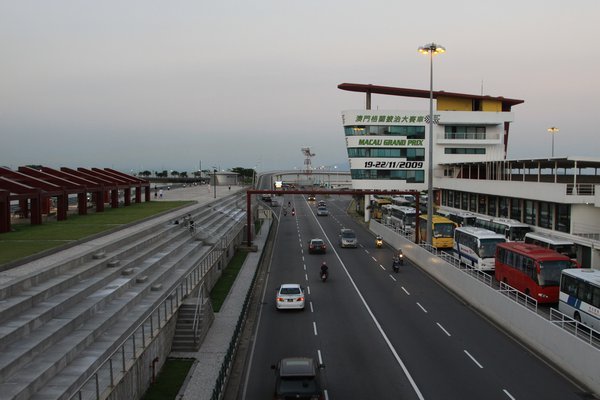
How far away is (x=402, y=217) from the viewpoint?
55.5 meters

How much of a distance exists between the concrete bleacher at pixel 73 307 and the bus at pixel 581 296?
54.8ft

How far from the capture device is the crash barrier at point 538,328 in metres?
16.7

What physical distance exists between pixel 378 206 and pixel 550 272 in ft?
180

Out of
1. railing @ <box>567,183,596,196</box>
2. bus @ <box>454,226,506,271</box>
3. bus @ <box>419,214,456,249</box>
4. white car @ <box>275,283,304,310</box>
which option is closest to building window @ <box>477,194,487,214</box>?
bus @ <box>419,214,456,249</box>

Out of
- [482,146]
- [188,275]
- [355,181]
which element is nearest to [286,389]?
[188,275]

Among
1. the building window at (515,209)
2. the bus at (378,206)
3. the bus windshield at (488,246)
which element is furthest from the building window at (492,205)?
the bus at (378,206)

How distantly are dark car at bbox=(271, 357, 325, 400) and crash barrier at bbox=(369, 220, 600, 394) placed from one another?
9055 mm

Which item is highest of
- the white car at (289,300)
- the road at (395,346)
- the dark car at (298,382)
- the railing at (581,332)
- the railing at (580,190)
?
the railing at (580,190)

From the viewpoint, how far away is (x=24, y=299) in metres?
15.5

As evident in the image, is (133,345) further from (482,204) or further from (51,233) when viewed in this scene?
(482,204)

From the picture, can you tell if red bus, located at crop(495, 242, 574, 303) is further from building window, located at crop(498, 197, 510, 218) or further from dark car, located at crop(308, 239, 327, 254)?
dark car, located at crop(308, 239, 327, 254)

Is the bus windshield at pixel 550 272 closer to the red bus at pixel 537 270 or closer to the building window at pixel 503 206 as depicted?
the red bus at pixel 537 270

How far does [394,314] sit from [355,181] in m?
46.8

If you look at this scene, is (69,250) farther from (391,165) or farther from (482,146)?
(482,146)
